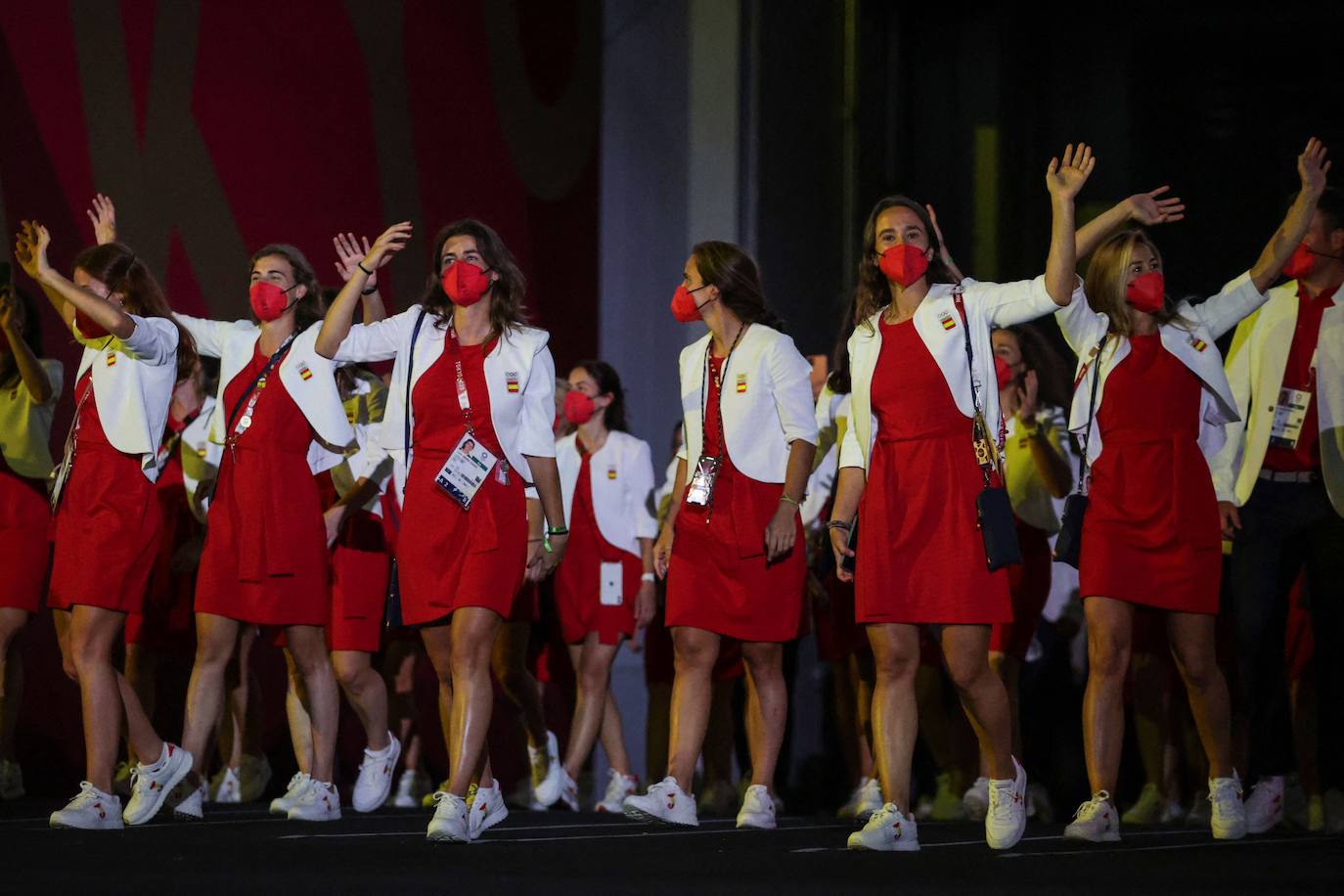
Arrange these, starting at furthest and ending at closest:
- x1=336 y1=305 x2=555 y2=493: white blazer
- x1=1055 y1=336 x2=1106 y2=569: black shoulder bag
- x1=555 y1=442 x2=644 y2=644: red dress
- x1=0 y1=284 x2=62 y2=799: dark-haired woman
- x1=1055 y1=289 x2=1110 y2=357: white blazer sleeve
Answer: x1=555 y1=442 x2=644 y2=644: red dress < x1=0 y1=284 x2=62 y2=799: dark-haired woman < x1=1055 y1=289 x2=1110 y2=357: white blazer sleeve < x1=1055 y1=336 x2=1106 y2=569: black shoulder bag < x1=336 y1=305 x2=555 y2=493: white blazer

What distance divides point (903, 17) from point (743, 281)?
4612 millimetres

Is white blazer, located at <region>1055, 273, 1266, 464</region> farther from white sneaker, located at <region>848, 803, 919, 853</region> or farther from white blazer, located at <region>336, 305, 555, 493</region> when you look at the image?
white blazer, located at <region>336, 305, 555, 493</region>

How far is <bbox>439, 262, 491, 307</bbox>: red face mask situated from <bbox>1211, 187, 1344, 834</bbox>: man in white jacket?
2.55m

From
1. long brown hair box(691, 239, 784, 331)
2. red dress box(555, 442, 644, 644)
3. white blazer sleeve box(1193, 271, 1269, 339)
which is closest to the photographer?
white blazer sleeve box(1193, 271, 1269, 339)

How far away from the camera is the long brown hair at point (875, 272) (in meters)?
5.32

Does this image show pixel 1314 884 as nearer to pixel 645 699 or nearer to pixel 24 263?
pixel 24 263

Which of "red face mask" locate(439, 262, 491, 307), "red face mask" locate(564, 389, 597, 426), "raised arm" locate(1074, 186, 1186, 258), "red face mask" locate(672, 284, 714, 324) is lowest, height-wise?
"red face mask" locate(564, 389, 597, 426)

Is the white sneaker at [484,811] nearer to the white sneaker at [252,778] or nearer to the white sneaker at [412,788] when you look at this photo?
the white sneaker at [412,788]

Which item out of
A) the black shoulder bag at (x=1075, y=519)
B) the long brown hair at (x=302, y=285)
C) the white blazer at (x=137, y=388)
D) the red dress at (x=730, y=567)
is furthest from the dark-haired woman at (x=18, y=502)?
the black shoulder bag at (x=1075, y=519)

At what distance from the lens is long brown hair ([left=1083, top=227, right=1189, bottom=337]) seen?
5.63 m

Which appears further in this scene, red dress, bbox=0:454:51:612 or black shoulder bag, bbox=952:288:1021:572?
red dress, bbox=0:454:51:612

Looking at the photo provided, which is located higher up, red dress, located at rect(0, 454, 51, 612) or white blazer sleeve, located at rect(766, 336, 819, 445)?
white blazer sleeve, located at rect(766, 336, 819, 445)

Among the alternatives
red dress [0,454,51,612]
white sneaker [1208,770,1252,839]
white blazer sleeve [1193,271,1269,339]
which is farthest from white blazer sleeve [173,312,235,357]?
white sneaker [1208,770,1252,839]

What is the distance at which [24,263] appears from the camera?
6.03 metres
